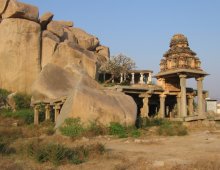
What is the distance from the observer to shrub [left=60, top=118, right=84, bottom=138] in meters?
13.8

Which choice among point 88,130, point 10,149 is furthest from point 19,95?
point 10,149

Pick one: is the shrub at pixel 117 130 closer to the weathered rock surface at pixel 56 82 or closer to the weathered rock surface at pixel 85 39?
the weathered rock surface at pixel 56 82

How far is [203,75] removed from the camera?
82.7 ft

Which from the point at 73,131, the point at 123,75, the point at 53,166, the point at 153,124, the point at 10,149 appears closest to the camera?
the point at 53,166

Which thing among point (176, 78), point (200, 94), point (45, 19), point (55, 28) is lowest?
point (200, 94)

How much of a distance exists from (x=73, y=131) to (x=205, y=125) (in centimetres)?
1123

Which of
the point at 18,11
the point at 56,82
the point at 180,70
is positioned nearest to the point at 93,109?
the point at 56,82

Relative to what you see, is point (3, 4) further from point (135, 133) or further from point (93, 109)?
point (135, 133)

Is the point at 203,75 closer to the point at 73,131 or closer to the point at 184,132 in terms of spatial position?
the point at 184,132

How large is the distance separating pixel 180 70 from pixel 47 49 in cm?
1496

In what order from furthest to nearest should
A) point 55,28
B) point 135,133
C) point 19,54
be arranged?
point 55,28 → point 19,54 → point 135,133

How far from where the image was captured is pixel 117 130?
47.9ft

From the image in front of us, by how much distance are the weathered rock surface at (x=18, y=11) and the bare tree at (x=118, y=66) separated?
1126cm

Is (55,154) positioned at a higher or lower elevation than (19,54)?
lower
